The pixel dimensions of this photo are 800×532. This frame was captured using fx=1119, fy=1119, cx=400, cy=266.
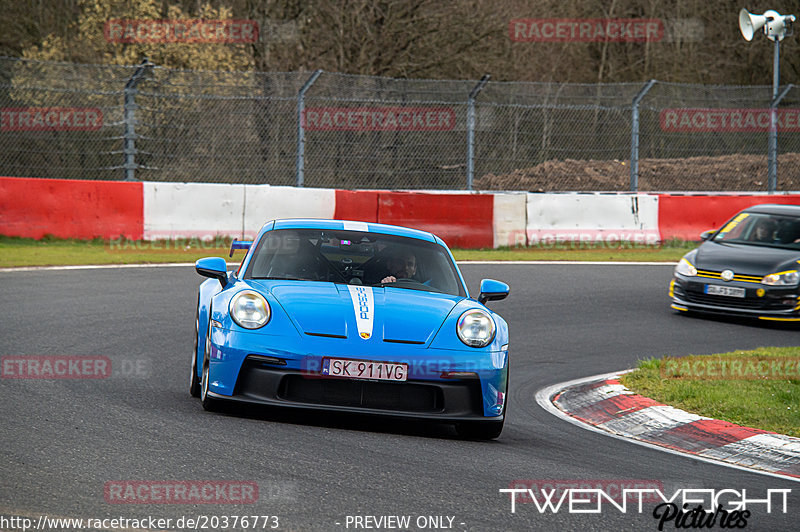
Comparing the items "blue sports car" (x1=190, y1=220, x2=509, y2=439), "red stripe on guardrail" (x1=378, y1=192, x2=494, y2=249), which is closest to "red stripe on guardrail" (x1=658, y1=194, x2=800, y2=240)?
"red stripe on guardrail" (x1=378, y1=192, x2=494, y2=249)

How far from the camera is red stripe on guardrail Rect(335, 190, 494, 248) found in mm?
18281

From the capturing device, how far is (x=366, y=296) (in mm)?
6535

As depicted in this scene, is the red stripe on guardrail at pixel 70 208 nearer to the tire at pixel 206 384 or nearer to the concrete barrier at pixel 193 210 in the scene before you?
the concrete barrier at pixel 193 210

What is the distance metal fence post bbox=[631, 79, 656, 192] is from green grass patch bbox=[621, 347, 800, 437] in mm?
11235

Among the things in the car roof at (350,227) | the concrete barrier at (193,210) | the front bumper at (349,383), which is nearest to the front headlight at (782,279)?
the car roof at (350,227)

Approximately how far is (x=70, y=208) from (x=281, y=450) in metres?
12.4

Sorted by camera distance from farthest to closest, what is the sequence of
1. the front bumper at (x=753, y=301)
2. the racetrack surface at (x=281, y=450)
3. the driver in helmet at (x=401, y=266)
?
the front bumper at (x=753, y=301) → the driver in helmet at (x=401, y=266) → the racetrack surface at (x=281, y=450)

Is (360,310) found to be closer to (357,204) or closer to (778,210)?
(778,210)

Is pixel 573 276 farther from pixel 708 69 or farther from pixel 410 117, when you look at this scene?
pixel 708 69

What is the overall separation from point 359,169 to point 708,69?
23693 millimetres

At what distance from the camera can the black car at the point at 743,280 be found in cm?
1271

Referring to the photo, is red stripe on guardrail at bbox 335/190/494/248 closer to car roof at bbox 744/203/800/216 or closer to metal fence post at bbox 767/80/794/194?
car roof at bbox 744/203/800/216

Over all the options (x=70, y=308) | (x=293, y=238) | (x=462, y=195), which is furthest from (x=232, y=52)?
(x=293, y=238)

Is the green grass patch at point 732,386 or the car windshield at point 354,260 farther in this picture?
the green grass patch at point 732,386
